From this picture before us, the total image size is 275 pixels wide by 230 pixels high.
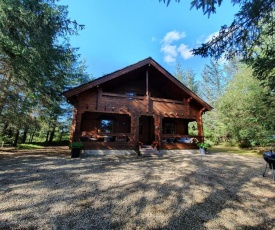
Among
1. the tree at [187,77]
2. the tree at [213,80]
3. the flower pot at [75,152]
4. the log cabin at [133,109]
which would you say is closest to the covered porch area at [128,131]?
the log cabin at [133,109]

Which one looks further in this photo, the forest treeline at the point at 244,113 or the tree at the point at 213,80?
the tree at the point at 213,80

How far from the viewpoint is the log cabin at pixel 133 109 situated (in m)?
10.9

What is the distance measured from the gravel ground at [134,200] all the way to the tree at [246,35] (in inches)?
154

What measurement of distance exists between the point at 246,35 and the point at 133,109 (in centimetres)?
760

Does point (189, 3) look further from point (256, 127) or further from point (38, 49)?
point (256, 127)

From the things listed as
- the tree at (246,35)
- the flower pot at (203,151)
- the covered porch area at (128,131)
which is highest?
the tree at (246,35)

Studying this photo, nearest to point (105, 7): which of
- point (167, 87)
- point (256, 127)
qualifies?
point (167, 87)

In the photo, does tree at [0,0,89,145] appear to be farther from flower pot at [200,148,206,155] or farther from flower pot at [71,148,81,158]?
flower pot at [200,148,206,155]

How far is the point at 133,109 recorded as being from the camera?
11.8 metres

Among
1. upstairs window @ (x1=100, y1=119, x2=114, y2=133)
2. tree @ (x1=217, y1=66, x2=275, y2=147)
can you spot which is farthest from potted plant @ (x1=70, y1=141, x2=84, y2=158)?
tree @ (x1=217, y1=66, x2=275, y2=147)

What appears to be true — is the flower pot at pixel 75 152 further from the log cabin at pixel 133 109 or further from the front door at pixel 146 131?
the front door at pixel 146 131

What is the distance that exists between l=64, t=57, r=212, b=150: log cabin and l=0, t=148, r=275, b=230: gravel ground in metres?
5.32

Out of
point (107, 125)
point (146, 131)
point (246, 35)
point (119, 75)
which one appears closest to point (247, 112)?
point (146, 131)

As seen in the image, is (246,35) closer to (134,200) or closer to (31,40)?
(134,200)
